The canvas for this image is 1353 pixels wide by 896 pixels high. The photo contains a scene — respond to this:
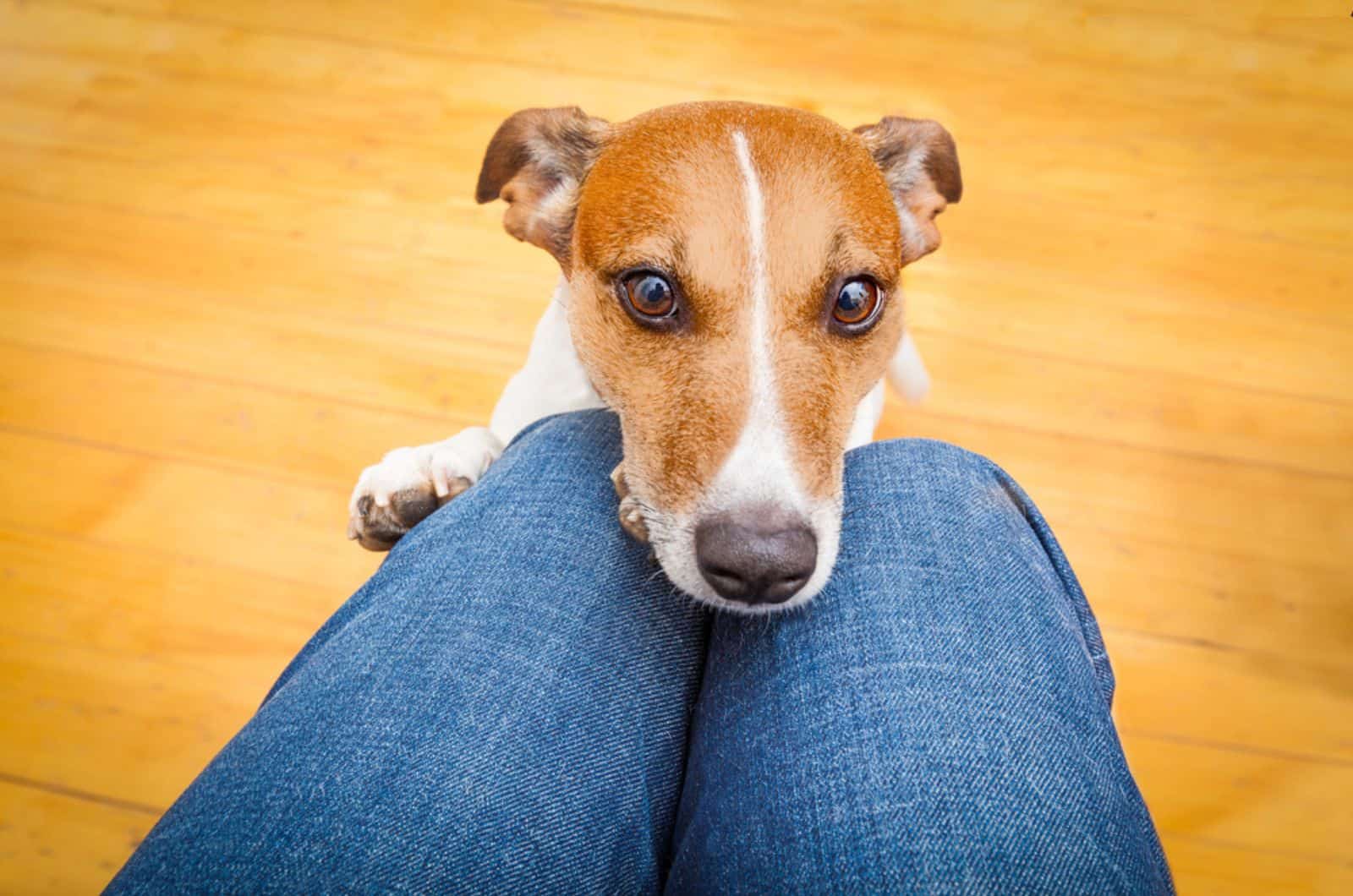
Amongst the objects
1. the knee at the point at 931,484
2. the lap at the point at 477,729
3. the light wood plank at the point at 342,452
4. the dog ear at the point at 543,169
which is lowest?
the light wood plank at the point at 342,452

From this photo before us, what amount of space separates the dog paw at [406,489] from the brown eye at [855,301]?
84 cm

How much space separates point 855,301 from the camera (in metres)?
1.37

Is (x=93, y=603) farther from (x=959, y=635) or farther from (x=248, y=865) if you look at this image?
(x=959, y=635)

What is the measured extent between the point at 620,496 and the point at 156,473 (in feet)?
5.48

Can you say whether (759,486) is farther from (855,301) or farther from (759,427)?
(855,301)

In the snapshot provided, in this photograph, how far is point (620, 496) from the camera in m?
1.41

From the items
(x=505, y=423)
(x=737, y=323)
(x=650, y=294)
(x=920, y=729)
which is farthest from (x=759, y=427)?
(x=505, y=423)

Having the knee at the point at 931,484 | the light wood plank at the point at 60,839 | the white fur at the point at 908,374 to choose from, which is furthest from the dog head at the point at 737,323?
the light wood plank at the point at 60,839

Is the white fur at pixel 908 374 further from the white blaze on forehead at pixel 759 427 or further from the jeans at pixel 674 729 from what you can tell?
the white blaze on forehead at pixel 759 427

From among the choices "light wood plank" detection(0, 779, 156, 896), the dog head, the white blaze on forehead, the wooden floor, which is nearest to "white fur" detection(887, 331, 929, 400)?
the wooden floor

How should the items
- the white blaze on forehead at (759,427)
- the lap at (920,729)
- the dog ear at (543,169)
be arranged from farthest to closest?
1. the dog ear at (543,169)
2. the white blaze on forehead at (759,427)
3. the lap at (920,729)

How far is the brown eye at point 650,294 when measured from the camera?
4.35 ft

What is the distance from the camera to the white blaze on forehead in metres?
1.16

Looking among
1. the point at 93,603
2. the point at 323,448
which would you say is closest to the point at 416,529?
the point at 323,448
